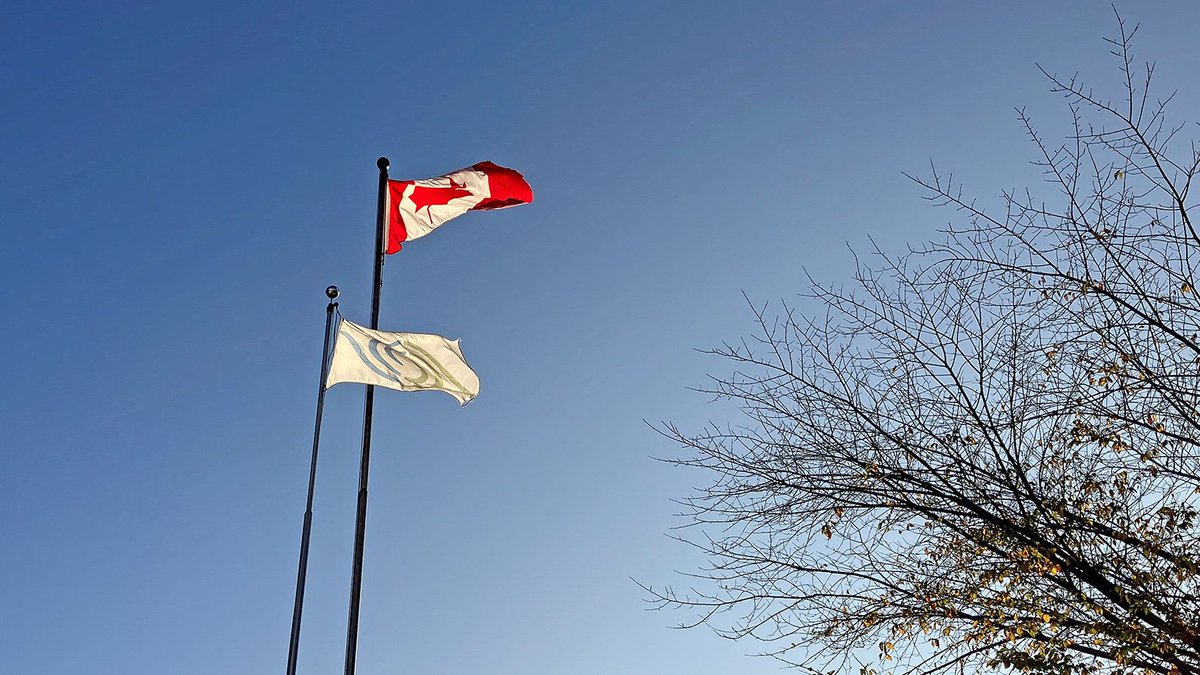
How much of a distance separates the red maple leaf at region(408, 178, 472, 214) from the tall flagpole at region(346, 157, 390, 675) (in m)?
0.58

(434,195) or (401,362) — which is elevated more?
(434,195)

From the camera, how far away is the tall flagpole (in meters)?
9.07

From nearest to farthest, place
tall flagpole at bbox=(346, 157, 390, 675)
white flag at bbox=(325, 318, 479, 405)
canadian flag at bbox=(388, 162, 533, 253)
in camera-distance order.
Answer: tall flagpole at bbox=(346, 157, 390, 675), white flag at bbox=(325, 318, 479, 405), canadian flag at bbox=(388, 162, 533, 253)

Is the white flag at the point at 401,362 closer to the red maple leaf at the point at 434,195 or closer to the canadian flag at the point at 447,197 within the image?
the canadian flag at the point at 447,197

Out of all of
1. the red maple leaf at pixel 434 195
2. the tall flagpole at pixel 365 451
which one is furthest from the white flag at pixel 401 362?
the red maple leaf at pixel 434 195

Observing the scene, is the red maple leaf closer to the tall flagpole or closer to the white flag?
the tall flagpole

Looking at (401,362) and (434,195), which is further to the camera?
(434,195)

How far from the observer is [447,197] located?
1279cm

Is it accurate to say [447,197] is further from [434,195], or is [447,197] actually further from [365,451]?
[365,451]

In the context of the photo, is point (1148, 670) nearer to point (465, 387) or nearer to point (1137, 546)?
point (1137, 546)

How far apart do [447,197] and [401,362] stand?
2.72 m

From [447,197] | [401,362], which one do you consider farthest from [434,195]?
[401,362]

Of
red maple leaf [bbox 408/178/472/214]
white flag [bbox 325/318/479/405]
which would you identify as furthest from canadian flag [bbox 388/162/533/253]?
white flag [bbox 325/318/479/405]

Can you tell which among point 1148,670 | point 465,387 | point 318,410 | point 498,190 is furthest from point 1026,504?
point 318,410
